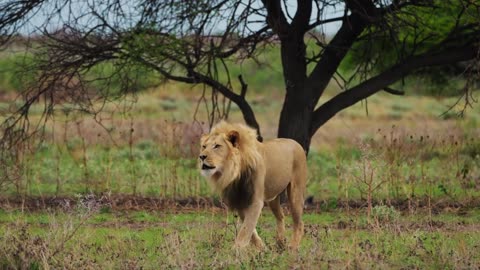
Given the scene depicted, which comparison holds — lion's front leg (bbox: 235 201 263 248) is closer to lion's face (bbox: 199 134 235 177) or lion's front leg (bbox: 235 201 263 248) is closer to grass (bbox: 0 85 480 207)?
lion's face (bbox: 199 134 235 177)

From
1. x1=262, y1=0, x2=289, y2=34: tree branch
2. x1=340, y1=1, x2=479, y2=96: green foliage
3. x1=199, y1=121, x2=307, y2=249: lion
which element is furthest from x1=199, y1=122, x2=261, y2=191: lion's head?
x1=262, y1=0, x2=289, y2=34: tree branch

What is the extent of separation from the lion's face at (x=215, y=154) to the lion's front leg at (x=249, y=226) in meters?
0.55

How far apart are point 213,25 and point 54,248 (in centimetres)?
543

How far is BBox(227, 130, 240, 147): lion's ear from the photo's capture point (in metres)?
10.5

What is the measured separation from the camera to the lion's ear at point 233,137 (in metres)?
10.5

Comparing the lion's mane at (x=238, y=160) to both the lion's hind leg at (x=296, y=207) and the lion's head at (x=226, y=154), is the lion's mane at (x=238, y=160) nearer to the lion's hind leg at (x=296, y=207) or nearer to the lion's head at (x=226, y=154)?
the lion's head at (x=226, y=154)

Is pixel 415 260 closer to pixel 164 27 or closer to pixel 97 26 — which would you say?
pixel 164 27

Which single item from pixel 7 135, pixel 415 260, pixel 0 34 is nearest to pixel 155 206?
pixel 7 135

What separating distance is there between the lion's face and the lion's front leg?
1.79 ft

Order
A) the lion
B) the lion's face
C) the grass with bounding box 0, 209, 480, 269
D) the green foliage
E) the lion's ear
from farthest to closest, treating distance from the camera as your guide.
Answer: the green foliage → the lion's ear → the lion → the lion's face → the grass with bounding box 0, 209, 480, 269

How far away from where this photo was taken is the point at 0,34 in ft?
52.1

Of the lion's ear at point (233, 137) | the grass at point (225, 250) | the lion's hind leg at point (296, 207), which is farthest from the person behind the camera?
the lion's hind leg at point (296, 207)

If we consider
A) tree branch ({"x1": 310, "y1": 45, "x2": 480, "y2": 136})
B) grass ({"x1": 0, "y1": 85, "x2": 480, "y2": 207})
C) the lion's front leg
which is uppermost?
tree branch ({"x1": 310, "y1": 45, "x2": 480, "y2": 136})

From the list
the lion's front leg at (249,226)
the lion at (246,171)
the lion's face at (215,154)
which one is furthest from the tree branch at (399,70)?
the lion's face at (215,154)
